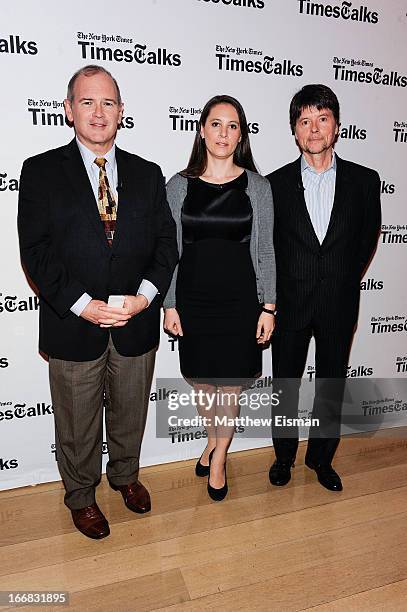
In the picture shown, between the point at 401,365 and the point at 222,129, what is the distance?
2.09m

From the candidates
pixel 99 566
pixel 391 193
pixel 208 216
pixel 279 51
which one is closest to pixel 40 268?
pixel 208 216

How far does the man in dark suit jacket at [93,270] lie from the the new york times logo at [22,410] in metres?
0.42

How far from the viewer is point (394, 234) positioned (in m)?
3.38

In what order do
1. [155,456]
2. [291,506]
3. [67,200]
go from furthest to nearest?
[155,456] → [291,506] → [67,200]

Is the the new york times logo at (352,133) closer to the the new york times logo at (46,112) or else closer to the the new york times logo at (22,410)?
the the new york times logo at (46,112)

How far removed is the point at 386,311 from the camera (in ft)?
11.4

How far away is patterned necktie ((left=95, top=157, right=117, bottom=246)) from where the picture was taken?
7.33 feet

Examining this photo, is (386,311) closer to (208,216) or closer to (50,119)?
(208,216)

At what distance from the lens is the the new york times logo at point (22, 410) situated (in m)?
2.78

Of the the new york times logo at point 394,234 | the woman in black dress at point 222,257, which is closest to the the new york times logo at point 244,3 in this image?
the woman in black dress at point 222,257

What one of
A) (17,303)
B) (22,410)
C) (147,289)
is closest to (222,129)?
(147,289)

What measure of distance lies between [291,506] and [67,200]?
6.03 feet

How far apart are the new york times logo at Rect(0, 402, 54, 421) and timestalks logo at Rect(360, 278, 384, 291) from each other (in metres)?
2.02

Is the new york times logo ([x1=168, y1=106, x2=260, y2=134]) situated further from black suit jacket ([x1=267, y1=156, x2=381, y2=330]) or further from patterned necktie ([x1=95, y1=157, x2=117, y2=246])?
patterned necktie ([x1=95, y1=157, x2=117, y2=246])
